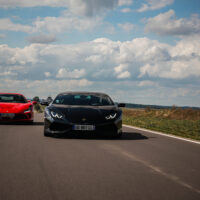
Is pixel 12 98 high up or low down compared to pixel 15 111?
up

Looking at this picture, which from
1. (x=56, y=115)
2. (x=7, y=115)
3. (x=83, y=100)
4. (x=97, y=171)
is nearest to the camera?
(x=97, y=171)

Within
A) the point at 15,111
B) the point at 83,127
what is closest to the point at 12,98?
the point at 15,111

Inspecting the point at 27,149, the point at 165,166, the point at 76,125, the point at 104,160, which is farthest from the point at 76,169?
the point at 76,125

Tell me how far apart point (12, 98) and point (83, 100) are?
6.00 m

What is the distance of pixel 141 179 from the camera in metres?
5.41

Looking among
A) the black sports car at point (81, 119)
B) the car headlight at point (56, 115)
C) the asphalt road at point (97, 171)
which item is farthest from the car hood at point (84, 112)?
the asphalt road at point (97, 171)

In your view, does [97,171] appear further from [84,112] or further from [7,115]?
[7,115]

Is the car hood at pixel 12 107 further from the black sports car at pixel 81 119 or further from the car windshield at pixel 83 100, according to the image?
the black sports car at pixel 81 119

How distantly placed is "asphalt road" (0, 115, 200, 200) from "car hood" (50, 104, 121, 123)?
1001 millimetres

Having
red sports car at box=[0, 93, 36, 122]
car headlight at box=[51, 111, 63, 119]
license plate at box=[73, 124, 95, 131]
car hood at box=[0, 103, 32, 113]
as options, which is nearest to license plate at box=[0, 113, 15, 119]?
red sports car at box=[0, 93, 36, 122]

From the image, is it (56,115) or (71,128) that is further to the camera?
(56,115)

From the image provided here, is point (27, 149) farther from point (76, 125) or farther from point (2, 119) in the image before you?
point (2, 119)

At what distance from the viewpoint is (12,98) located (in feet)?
54.9

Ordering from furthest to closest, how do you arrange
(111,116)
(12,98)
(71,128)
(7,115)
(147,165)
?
(12,98), (7,115), (111,116), (71,128), (147,165)
